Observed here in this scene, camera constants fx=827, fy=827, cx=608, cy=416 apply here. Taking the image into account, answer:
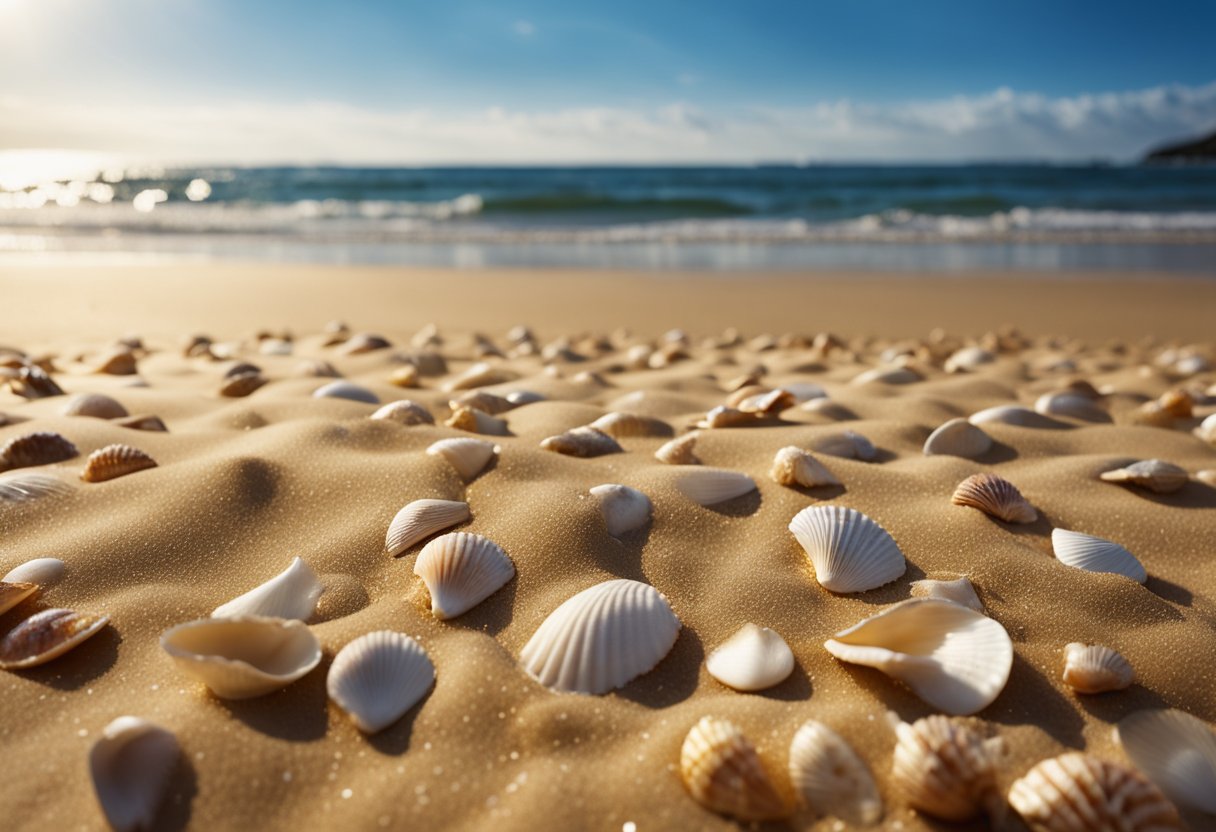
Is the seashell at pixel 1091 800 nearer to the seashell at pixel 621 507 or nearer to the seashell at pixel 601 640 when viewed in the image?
the seashell at pixel 601 640

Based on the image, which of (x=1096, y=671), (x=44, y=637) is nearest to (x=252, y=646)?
(x=44, y=637)

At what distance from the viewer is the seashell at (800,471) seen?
175 centimetres

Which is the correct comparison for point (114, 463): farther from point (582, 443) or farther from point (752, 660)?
point (752, 660)

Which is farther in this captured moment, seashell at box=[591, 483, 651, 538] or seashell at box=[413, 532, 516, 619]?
seashell at box=[591, 483, 651, 538]

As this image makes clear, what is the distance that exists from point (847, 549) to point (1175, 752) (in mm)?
531

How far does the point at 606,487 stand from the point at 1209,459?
1.62m

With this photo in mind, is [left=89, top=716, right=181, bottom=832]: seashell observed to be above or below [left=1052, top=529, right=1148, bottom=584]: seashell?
below

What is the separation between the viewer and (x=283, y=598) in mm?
1311

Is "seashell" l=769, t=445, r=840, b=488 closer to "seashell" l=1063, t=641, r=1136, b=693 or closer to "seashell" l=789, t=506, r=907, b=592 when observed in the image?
"seashell" l=789, t=506, r=907, b=592

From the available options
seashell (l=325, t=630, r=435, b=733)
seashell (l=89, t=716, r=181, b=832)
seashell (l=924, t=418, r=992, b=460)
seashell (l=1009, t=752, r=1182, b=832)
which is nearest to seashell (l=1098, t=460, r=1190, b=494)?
seashell (l=924, t=418, r=992, b=460)

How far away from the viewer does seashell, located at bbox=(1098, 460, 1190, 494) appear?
5.96 ft

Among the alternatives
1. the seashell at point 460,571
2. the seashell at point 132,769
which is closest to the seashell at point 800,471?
the seashell at point 460,571

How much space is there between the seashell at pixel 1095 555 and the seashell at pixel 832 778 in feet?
2.39

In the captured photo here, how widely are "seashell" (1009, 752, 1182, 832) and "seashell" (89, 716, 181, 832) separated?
100 cm
